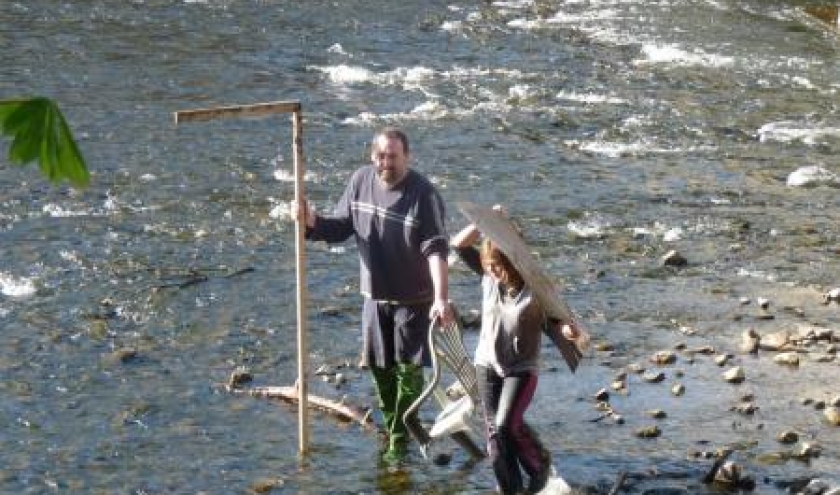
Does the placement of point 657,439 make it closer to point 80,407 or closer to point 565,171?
point 80,407

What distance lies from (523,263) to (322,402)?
7.94 feet

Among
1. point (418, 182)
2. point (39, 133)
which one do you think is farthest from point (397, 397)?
point (39, 133)

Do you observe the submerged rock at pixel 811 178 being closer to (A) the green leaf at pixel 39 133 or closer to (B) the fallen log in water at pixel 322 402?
(B) the fallen log in water at pixel 322 402

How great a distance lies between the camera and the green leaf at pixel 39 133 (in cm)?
196

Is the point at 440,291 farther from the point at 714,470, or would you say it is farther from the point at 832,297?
the point at 832,297

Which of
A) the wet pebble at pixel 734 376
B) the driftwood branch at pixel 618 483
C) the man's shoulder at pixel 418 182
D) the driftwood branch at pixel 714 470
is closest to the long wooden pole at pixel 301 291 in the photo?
the man's shoulder at pixel 418 182

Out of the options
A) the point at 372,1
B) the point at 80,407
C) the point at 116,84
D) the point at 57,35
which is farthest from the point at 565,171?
the point at 372,1

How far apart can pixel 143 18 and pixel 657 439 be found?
16.8 metres

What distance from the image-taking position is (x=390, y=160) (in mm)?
7426

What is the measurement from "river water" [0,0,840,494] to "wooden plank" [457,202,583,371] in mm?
948

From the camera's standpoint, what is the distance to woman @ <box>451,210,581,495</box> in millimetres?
7078

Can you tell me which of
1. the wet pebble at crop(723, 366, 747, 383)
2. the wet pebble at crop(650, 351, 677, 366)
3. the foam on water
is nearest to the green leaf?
the wet pebble at crop(723, 366, 747, 383)

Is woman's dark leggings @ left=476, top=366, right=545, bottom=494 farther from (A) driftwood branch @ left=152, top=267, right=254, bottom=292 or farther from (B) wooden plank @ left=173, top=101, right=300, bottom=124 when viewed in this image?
(A) driftwood branch @ left=152, top=267, right=254, bottom=292

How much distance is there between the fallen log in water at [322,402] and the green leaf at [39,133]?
670 cm
